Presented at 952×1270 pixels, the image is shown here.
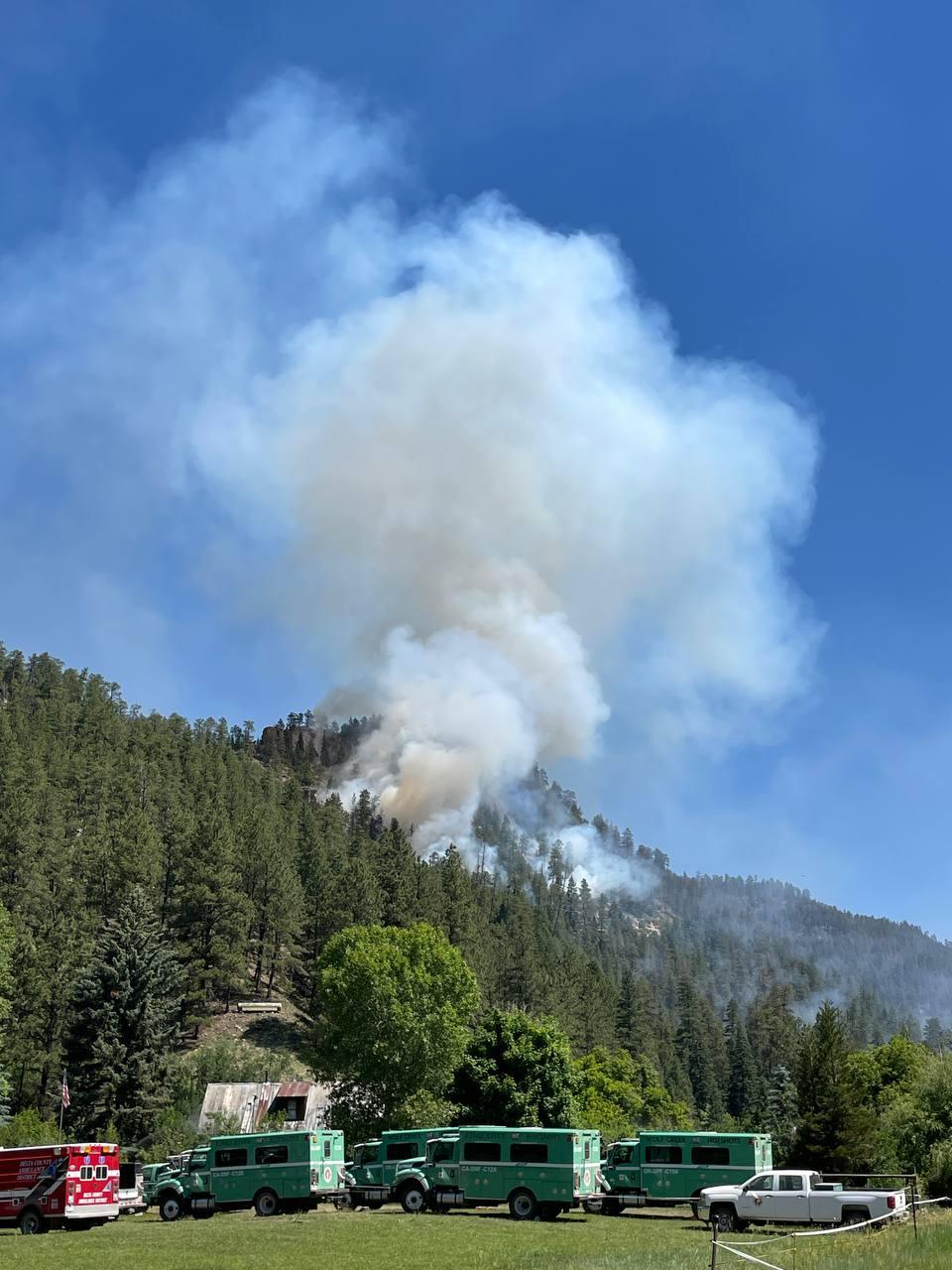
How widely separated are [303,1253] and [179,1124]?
51.4 meters

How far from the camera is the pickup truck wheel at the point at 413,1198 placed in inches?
1763

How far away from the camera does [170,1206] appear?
148 feet

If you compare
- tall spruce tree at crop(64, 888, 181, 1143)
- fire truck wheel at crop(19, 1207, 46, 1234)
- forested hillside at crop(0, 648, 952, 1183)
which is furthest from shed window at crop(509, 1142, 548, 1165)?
tall spruce tree at crop(64, 888, 181, 1143)

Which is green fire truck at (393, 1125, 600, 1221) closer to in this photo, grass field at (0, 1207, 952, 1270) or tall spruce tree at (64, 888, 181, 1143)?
grass field at (0, 1207, 952, 1270)

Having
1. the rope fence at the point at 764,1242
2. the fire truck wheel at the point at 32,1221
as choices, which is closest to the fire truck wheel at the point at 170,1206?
the fire truck wheel at the point at 32,1221

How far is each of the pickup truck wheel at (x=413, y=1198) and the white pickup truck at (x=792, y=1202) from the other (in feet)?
39.2

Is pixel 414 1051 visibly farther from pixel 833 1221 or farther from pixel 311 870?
pixel 311 870

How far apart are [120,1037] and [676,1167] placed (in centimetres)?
4217

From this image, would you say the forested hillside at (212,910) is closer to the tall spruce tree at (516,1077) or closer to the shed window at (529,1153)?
the tall spruce tree at (516,1077)

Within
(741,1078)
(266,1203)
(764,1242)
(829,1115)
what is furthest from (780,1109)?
(764,1242)

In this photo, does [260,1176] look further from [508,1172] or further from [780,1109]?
[780,1109]

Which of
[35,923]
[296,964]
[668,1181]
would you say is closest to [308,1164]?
[668,1181]

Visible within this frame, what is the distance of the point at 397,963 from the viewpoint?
7719 centimetres

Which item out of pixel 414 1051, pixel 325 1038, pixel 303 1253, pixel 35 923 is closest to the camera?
pixel 303 1253
